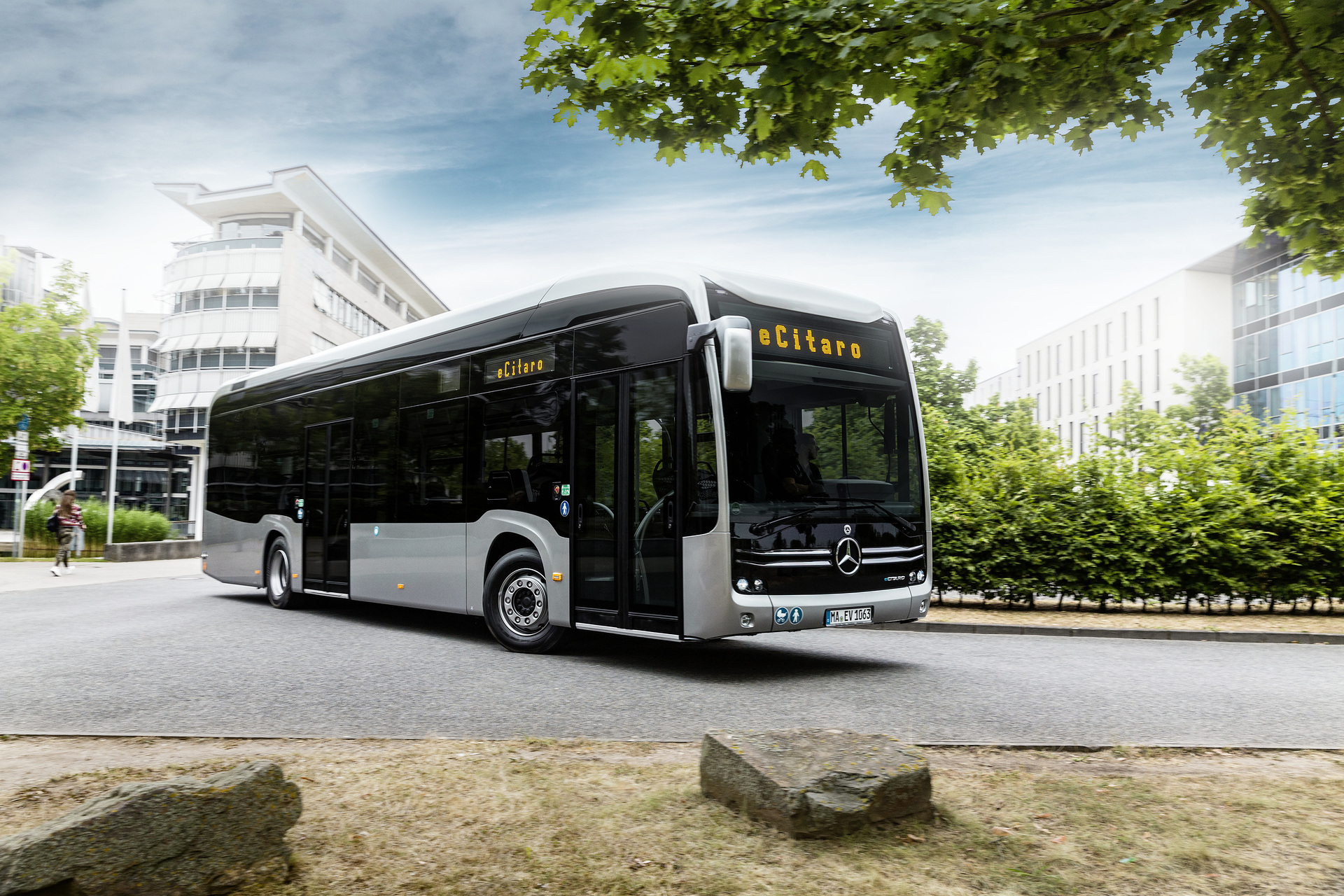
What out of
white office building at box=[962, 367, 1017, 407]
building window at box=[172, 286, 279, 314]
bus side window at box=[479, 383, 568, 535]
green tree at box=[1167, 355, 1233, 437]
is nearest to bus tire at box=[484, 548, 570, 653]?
bus side window at box=[479, 383, 568, 535]

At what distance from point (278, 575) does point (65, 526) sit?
34.4 ft

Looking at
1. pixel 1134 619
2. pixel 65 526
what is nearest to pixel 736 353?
pixel 1134 619

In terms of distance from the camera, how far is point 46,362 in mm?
29391

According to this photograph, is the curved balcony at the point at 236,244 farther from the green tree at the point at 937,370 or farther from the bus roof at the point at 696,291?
the bus roof at the point at 696,291

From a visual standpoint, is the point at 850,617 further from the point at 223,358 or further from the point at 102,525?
the point at 223,358

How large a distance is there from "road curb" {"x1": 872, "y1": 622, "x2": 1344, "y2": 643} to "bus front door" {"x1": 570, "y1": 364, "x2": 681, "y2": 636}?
4.24 metres

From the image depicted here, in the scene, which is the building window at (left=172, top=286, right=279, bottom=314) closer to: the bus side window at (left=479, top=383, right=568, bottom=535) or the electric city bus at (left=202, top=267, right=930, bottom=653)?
the electric city bus at (left=202, top=267, right=930, bottom=653)

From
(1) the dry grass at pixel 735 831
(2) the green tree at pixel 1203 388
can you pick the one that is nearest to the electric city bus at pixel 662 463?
(1) the dry grass at pixel 735 831

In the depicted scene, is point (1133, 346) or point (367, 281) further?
point (1133, 346)

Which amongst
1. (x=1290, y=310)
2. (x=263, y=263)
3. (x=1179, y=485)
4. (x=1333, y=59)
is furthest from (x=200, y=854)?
(x=1290, y=310)

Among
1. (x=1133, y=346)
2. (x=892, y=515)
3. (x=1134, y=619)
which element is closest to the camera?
(x=892, y=515)

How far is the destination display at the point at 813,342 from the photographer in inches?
321

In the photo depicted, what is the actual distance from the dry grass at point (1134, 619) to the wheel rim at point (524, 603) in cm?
521

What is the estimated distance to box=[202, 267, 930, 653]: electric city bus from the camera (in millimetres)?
7734
